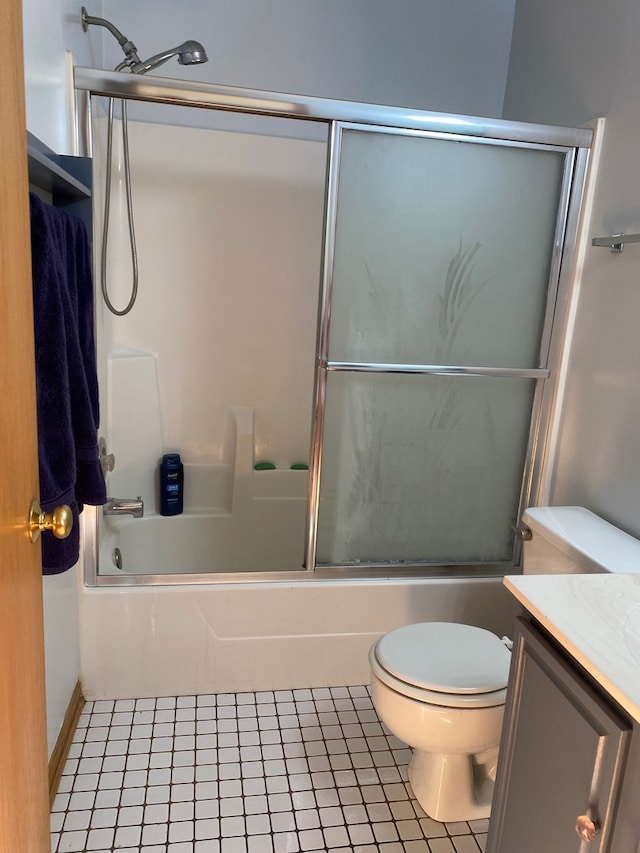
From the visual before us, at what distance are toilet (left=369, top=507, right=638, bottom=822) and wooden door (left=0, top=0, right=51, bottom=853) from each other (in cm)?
89

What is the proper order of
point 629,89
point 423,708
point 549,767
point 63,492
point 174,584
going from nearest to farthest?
1. point 549,767
2. point 63,492
3. point 423,708
4. point 629,89
5. point 174,584

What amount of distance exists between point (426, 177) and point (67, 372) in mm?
1268

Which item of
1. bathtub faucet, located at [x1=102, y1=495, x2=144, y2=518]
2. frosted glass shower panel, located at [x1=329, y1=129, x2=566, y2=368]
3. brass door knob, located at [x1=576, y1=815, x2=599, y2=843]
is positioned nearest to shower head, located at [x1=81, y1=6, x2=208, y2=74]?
frosted glass shower panel, located at [x1=329, y1=129, x2=566, y2=368]

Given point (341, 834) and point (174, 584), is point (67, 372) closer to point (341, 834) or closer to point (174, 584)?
point (174, 584)

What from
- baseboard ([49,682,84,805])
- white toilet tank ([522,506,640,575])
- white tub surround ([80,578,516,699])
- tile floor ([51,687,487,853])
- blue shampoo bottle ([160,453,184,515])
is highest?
white toilet tank ([522,506,640,575])

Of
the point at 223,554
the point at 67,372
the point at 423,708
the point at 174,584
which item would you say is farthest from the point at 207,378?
the point at 423,708

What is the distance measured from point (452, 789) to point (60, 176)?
5.89ft

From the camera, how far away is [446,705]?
1575mm

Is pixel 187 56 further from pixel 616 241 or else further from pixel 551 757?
pixel 551 757

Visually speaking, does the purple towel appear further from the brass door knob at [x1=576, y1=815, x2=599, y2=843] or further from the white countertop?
the brass door knob at [x1=576, y1=815, x2=599, y2=843]

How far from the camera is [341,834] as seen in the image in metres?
1.68

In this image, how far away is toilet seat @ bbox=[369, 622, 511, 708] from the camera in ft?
5.19

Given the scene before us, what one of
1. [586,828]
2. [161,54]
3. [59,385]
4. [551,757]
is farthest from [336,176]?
[586,828]

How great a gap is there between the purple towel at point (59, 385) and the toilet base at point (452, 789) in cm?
111
